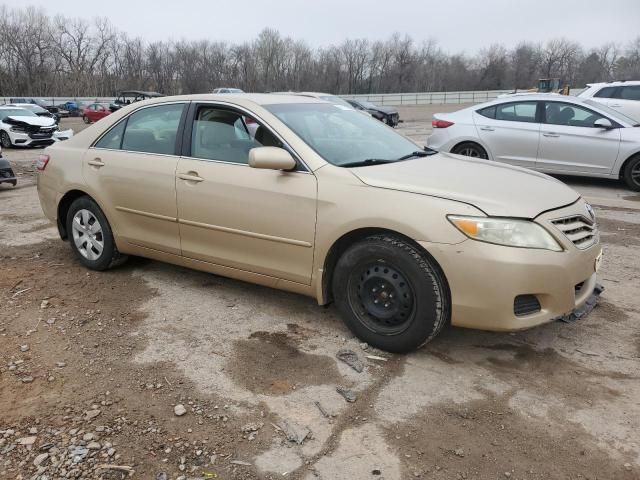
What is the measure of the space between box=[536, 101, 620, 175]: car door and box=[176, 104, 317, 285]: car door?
682cm

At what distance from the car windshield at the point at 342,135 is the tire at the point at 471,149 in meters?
5.52

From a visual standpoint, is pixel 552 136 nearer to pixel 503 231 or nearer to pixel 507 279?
pixel 503 231

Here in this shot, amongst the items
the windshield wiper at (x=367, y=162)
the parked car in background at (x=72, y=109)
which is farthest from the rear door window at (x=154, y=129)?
the parked car in background at (x=72, y=109)

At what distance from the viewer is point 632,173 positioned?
898 cm

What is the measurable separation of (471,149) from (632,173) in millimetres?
2629

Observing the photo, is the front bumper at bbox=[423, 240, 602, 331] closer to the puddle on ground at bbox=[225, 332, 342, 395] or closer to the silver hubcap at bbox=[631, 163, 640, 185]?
the puddle on ground at bbox=[225, 332, 342, 395]

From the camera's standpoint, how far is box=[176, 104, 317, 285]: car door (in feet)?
12.2

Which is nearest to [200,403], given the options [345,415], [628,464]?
[345,415]

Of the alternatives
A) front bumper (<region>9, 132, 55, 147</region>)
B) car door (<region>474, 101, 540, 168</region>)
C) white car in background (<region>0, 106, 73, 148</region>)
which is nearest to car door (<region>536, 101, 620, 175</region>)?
car door (<region>474, 101, 540, 168</region>)

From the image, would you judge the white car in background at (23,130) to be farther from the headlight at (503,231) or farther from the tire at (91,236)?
the headlight at (503,231)

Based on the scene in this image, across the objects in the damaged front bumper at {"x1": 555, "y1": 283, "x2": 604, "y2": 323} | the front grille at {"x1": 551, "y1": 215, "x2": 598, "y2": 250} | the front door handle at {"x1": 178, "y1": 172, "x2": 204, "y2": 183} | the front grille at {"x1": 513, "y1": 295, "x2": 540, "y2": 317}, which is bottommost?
the damaged front bumper at {"x1": 555, "y1": 283, "x2": 604, "y2": 323}

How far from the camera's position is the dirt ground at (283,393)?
254cm

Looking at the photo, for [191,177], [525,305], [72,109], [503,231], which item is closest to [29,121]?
[191,177]

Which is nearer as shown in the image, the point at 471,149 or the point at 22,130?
the point at 471,149
